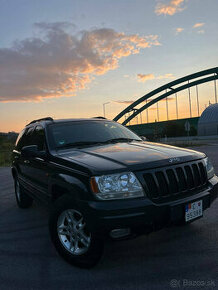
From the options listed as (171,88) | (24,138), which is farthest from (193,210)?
(171,88)

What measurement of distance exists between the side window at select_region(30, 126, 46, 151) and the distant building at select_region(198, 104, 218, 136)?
2506 inches

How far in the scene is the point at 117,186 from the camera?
256 cm

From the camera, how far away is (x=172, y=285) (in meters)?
2.46

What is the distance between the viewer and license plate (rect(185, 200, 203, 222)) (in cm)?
279

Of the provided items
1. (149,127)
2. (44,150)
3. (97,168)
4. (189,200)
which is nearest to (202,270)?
(189,200)

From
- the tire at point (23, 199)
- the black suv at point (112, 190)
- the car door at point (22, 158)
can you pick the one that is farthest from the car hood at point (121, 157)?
the tire at point (23, 199)

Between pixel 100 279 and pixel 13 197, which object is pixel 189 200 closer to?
pixel 100 279

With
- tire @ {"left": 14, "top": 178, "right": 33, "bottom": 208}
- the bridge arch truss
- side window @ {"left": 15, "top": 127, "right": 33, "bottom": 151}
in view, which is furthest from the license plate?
the bridge arch truss

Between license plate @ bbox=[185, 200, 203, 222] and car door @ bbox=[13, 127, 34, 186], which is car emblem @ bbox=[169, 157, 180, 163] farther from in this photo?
car door @ bbox=[13, 127, 34, 186]

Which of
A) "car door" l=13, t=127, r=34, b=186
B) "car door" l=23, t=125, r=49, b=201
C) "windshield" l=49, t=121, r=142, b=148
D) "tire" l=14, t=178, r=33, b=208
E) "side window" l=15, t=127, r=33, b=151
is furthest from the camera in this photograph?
"tire" l=14, t=178, r=33, b=208

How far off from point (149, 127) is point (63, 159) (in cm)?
8532

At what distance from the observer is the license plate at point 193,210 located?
2.79 m

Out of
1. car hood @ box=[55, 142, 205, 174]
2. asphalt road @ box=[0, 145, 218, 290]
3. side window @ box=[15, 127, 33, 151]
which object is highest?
side window @ box=[15, 127, 33, 151]

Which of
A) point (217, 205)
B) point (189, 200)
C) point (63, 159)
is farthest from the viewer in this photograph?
point (217, 205)
